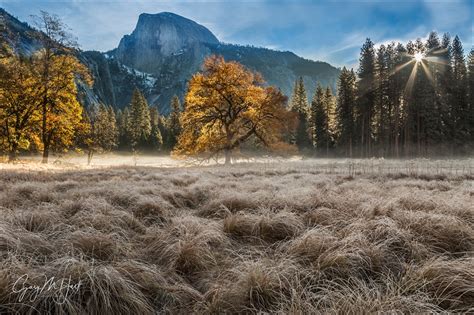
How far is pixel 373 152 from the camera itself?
1511 inches

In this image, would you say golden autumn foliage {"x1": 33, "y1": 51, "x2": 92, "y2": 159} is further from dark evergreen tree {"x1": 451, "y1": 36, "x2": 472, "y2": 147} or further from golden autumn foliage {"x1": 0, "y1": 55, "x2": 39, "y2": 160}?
dark evergreen tree {"x1": 451, "y1": 36, "x2": 472, "y2": 147}

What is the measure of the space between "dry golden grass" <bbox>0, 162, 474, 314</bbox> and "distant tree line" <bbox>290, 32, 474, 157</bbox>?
34.4m

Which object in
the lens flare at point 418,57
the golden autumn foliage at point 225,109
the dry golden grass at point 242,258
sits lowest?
the dry golden grass at point 242,258

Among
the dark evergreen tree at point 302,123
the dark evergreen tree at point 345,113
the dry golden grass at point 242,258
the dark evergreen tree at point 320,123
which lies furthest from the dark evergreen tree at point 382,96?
the dry golden grass at point 242,258

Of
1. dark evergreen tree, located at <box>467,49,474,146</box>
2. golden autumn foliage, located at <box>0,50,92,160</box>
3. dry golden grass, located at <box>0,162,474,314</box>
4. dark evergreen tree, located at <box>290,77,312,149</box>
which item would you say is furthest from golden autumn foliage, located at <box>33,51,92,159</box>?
dark evergreen tree, located at <box>467,49,474,146</box>

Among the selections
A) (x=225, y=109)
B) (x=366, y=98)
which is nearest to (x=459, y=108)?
(x=366, y=98)

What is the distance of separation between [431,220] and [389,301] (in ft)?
7.76

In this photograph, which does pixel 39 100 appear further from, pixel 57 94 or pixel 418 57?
pixel 418 57

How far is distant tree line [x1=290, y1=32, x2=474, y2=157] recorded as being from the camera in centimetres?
3497

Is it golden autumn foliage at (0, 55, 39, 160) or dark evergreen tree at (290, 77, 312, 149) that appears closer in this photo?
golden autumn foliage at (0, 55, 39, 160)

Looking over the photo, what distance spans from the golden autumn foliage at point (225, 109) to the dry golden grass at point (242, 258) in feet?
50.5

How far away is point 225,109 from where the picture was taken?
69.6ft

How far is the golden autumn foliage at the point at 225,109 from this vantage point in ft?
65.6

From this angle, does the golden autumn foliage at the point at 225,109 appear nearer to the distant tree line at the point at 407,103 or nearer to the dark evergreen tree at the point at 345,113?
the distant tree line at the point at 407,103
